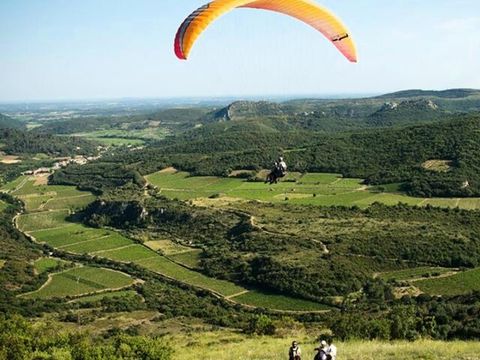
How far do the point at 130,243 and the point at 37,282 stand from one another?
69.1ft

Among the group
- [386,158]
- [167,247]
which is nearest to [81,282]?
[167,247]

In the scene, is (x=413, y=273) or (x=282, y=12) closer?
(x=282, y=12)

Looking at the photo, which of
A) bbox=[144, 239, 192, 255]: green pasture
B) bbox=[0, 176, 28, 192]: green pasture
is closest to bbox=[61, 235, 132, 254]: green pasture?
bbox=[144, 239, 192, 255]: green pasture

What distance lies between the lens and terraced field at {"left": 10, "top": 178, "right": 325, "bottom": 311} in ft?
221

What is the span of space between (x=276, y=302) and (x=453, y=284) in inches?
756

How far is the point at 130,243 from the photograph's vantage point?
310ft

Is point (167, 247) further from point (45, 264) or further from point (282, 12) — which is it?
point (282, 12)

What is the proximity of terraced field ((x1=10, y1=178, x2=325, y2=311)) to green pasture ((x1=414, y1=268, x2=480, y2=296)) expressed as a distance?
11568 mm

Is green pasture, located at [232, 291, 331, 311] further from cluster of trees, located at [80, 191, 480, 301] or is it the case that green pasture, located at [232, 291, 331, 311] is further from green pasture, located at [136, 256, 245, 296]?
green pasture, located at [136, 256, 245, 296]

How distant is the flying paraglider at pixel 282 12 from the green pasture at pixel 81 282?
53600 millimetres

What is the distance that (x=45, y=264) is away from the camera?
276ft

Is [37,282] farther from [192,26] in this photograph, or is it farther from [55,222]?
[192,26]

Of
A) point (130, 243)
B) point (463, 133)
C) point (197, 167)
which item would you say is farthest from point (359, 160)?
point (130, 243)

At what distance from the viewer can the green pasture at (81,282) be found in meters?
71.2
